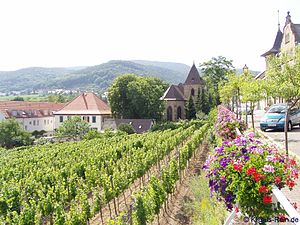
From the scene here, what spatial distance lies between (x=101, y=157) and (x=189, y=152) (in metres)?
6.29

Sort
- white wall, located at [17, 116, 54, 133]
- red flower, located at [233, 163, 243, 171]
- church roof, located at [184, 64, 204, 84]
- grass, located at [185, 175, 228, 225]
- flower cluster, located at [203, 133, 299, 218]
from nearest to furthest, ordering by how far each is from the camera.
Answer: flower cluster, located at [203, 133, 299, 218] < red flower, located at [233, 163, 243, 171] < grass, located at [185, 175, 228, 225] < church roof, located at [184, 64, 204, 84] < white wall, located at [17, 116, 54, 133]

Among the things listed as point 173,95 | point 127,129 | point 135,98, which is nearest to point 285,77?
point 127,129

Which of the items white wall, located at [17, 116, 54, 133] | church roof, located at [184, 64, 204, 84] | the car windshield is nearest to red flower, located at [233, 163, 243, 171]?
the car windshield

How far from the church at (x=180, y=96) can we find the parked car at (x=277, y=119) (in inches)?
1984

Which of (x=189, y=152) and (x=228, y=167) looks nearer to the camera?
(x=228, y=167)

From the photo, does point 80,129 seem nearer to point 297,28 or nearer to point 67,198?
point 297,28

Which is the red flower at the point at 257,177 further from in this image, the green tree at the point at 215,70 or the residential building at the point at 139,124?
the green tree at the point at 215,70

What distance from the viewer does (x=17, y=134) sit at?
190 ft

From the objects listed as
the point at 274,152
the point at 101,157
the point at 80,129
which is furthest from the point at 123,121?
the point at 274,152

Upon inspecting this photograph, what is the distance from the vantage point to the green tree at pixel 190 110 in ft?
225

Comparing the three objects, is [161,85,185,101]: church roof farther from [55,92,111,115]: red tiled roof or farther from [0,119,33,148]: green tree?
[0,119,33,148]: green tree

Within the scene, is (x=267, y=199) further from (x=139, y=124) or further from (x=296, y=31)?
(x=139, y=124)

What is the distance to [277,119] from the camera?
65.8ft

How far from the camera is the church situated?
238 ft
